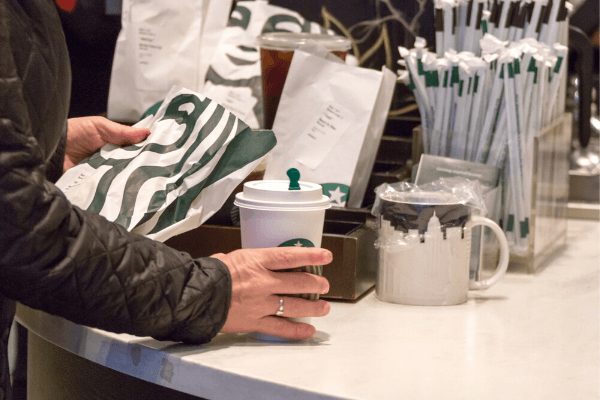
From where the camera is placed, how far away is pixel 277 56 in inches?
57.6

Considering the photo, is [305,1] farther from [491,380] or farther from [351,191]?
[491,380]

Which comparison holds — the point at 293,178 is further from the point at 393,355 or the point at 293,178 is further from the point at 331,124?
the point at 331,124

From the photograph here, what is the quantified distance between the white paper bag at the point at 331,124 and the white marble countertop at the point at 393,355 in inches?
11.2

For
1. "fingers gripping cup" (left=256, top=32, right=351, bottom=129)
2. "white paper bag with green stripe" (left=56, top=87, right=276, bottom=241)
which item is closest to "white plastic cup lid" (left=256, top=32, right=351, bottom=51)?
"fingers gripping cup" (left=256, top=32, right=351, bottom=129)

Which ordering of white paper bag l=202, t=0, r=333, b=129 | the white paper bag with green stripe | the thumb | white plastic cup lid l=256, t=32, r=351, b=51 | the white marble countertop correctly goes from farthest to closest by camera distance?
white paper bag l=202, t=0, r=333, b=129, white plastic cup lid l=256, t=32, r=351, b=51, the thumb, the white paper bag with green stripe, the white marble countertop

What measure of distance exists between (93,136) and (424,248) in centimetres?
62

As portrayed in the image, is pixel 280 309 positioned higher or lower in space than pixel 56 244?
lower

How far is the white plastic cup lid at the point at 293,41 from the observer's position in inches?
57.2

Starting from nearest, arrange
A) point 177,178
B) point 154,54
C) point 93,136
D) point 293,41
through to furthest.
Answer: point 177,178, point 93,136, point 293,41, point 154,54

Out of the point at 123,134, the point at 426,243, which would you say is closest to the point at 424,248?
the point at 426,243

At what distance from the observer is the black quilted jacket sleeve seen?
684mm

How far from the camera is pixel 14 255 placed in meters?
0.69

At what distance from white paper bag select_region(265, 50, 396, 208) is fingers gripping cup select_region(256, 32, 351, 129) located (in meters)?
0.09

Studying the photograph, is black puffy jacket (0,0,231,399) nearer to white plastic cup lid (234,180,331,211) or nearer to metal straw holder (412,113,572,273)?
white plastic cup lid (234,180,331,211)
